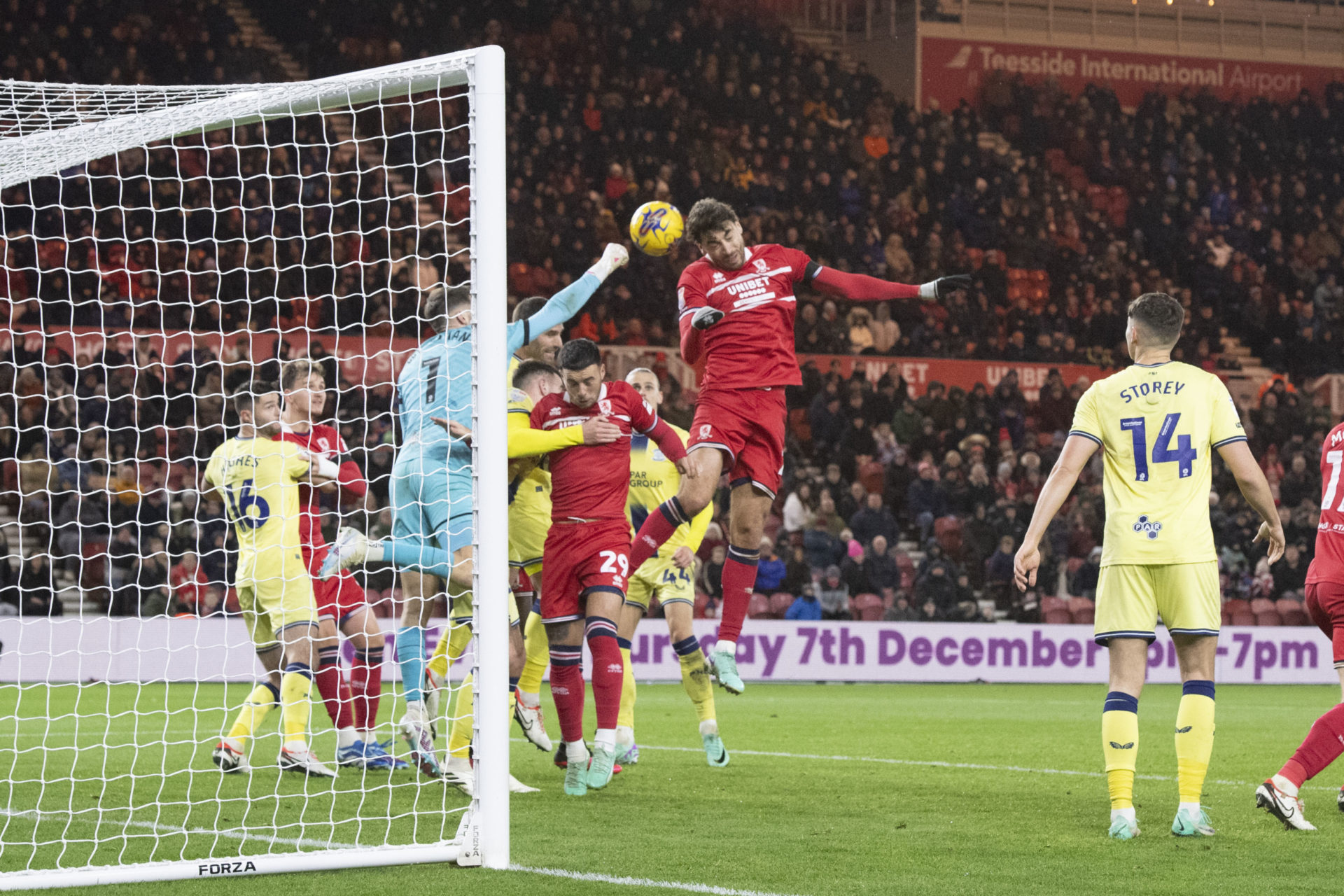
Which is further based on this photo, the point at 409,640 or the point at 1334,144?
the point at 1334,144

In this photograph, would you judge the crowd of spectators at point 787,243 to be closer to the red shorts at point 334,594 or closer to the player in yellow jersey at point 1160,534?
the red shorts at point 334,594

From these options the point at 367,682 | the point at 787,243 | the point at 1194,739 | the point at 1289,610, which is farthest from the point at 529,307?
the point at 787,243

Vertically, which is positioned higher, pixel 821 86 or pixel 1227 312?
pixel 821 86

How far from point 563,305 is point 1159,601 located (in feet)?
9.50

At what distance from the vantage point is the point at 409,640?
7.34 metres

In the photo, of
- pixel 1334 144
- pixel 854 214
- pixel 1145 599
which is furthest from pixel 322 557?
pixel 1334 144

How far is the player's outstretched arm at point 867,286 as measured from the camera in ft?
24.5

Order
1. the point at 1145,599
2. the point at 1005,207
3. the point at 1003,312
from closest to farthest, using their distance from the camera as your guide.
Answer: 1. the point at 1145,599
2. the point at 1003,312
3. the point at 1005,207

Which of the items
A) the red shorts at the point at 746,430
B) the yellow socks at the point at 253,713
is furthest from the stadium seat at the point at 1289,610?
the yellow socks at the point at 253,713

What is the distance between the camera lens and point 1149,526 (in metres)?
5.90

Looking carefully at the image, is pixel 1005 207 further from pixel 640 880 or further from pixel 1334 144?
pixel 640 880

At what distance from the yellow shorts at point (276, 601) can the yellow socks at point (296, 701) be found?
281 millimetres

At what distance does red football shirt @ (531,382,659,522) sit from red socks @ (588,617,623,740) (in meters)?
0.50

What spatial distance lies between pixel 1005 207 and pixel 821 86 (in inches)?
142
